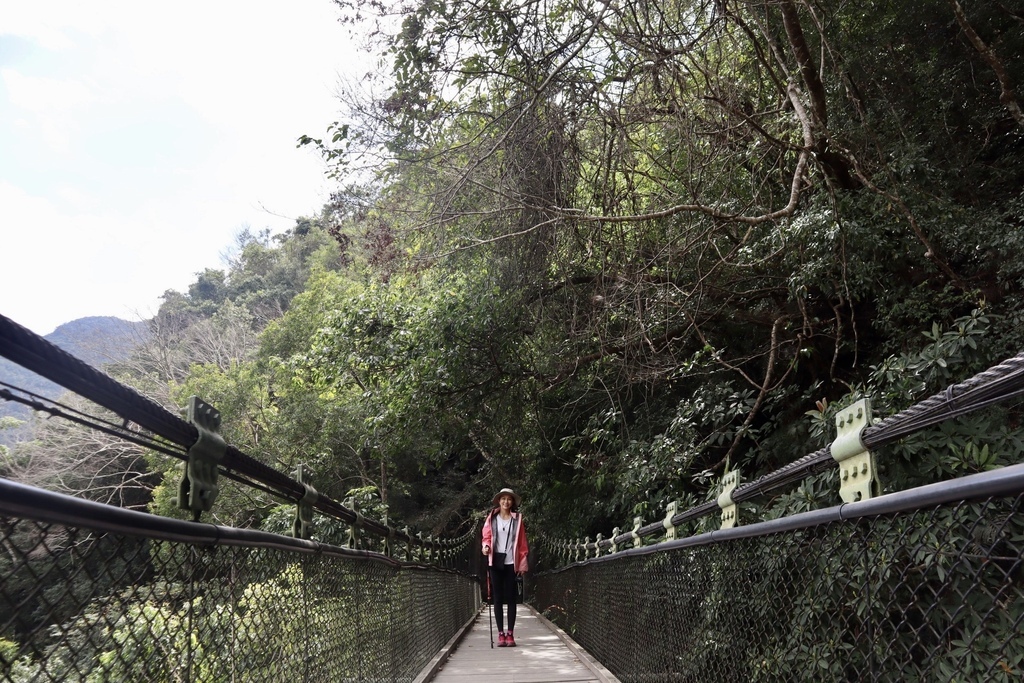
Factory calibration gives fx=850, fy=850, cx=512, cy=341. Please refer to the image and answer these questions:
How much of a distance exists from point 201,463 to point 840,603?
1307mm

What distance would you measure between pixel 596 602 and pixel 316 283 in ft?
54.2

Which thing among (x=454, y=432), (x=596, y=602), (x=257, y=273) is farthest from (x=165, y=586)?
(x=257, y=273)

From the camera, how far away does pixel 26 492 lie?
0.86 metres

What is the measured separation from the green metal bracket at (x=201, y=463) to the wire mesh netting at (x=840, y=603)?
3.66 feet

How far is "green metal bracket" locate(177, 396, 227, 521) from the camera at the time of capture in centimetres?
144

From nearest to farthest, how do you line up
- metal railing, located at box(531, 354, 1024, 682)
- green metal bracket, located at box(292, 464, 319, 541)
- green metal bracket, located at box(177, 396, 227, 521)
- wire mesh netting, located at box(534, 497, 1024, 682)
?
metal railing, located at box(531, 354, 1024, 682)
wire mesh netting, located at box(534, 497, 1024, 682)
green metal bracket, located at box(177, 396, 227, 521)
green metal bracket, located at box(292, 464, 319, 541)

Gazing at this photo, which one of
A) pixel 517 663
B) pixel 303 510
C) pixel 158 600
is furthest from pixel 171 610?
pixel 517 663

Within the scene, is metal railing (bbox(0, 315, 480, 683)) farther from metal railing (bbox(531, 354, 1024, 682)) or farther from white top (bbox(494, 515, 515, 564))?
white top (bbox(494, 515, 515, 564))

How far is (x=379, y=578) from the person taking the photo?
3.93 metres

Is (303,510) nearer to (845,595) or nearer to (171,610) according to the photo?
(171,610)

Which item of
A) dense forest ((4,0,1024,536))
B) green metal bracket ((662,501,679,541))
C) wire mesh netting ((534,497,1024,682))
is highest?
dense forest ((4,0,1024,536))

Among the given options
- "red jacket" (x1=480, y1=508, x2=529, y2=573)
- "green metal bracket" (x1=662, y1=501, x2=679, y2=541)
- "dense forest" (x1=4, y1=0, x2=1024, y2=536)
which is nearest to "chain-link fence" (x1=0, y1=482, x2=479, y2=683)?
"green metal bracket" (x1=662, y1=501, x2=679, y2=541)

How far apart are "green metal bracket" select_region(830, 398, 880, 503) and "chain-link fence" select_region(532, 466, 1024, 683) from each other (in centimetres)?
6

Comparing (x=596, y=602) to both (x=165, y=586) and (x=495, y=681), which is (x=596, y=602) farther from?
(x=165, y=586)
